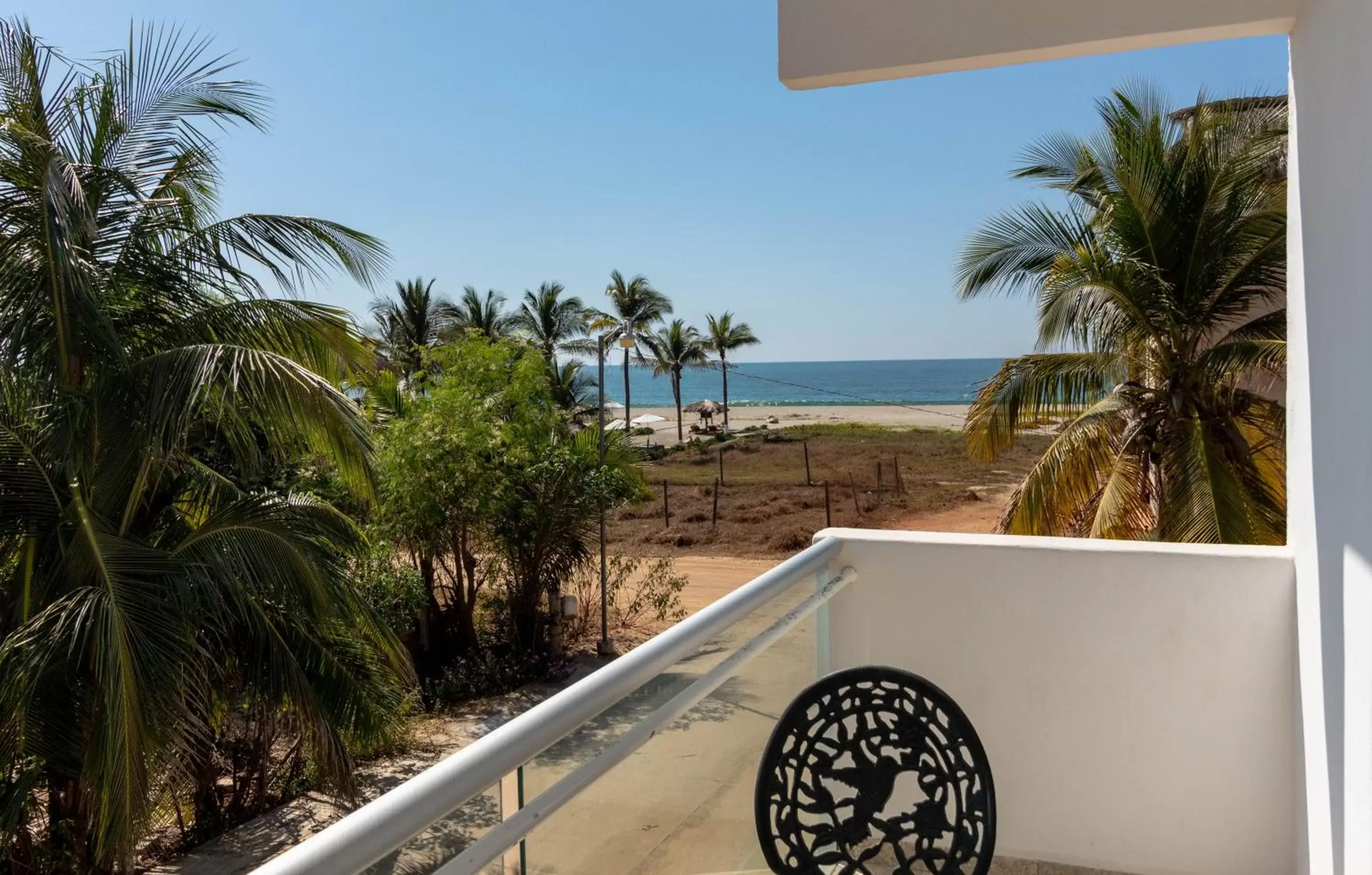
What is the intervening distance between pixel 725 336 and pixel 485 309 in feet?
51.6

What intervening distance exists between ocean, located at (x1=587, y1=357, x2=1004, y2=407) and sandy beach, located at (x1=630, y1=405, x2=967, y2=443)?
1.55 meters

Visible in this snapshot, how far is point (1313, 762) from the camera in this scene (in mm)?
1956

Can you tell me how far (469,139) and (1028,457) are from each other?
3856cm

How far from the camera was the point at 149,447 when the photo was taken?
5.04 metres

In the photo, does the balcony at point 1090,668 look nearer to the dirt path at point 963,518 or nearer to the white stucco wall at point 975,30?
the white stucco wall at point 975,30

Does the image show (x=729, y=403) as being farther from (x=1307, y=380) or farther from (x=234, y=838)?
(x=1307, y=380)

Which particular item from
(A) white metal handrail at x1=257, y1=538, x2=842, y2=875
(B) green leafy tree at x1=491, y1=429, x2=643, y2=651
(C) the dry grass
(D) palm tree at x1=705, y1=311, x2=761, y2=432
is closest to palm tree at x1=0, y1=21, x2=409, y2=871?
(A) white metal handrail at x1=257, y1=538, x2=842, y2=875

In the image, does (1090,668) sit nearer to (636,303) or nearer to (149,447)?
(149,447)

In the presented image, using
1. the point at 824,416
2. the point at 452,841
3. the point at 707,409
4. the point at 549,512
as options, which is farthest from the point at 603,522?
the point at 824,416

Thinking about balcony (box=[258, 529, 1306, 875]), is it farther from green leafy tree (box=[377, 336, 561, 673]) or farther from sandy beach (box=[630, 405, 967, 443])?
sandy beach (box=[630, 405, 967, 443])

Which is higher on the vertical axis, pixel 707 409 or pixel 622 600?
pixel 707 409

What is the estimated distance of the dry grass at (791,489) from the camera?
73.6ft

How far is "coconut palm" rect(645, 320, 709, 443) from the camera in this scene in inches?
1816

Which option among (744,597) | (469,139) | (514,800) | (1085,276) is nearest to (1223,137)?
(1085,276)
